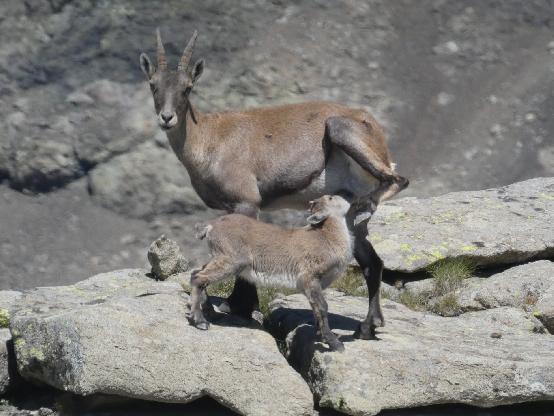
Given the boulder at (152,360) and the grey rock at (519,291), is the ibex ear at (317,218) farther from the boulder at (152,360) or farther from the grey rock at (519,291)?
the grey rock at (519,291)

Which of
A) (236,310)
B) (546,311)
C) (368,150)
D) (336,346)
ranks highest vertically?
(368,150)

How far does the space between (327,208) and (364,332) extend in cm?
127

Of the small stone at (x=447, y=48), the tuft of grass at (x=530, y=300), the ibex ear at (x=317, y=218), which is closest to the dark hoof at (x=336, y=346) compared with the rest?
the ibex ear at (x=317, y=218)

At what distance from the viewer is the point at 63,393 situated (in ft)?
31.3

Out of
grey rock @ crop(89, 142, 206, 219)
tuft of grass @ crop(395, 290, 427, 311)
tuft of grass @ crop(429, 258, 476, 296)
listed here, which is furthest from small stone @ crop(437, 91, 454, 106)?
tuft of grass @ crop(395, 290, 427, 311)

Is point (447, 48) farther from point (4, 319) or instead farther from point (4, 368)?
point (4, 368)

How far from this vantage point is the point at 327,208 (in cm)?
1023

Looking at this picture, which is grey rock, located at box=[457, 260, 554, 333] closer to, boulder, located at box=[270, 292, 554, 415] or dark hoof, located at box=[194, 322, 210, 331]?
boulder, located at box=[270, 292, 554, 415]

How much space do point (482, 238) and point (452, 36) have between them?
19.7 feet

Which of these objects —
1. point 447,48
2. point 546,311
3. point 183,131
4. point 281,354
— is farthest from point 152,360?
point 447,48

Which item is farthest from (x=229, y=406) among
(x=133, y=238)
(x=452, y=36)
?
(x=452, y=36)

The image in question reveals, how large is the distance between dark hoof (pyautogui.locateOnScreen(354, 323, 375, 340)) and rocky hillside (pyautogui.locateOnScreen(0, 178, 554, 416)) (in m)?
0.08

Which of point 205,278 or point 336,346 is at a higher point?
point 205,278

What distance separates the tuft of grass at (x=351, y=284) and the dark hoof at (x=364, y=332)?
242 centimetres
